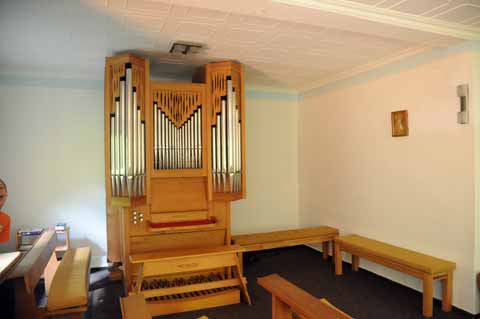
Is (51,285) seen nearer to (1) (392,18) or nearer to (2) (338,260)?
(2) (338,260)

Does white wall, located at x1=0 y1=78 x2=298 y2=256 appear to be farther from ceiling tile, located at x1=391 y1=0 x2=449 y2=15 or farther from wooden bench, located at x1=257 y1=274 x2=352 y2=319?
ceiling tile, located at x1=391 y1=0 x2=449 y2=15

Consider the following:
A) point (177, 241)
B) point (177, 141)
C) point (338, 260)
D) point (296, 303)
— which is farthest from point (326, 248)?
point (296, 303)

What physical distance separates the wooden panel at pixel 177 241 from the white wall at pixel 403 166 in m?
1.81

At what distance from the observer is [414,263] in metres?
3.31

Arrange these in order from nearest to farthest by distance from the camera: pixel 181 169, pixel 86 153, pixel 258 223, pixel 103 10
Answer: pixel 103 10 → pixel 181 169 → pixel 86 153 → pixel 258 223

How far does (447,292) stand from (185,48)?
11.0 ft

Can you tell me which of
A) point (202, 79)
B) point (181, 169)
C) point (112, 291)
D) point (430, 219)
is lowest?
point (112, 291)

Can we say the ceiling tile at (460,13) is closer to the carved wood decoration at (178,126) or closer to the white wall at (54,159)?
the carved wood decoration at (178,126)

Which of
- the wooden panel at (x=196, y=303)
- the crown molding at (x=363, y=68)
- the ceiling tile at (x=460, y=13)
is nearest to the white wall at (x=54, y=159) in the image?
the wooden panel at (x=196, y=303)

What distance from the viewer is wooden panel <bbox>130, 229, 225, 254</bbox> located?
3.76 m

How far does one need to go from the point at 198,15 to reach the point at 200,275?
106 inches

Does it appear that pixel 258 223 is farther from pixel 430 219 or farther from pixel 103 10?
pixel 103 10

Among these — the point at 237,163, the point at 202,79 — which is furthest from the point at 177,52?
the point at 237,163

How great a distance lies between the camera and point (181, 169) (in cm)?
375
